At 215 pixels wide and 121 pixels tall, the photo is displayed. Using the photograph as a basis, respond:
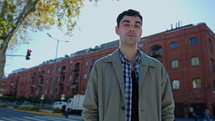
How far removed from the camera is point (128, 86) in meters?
1.90

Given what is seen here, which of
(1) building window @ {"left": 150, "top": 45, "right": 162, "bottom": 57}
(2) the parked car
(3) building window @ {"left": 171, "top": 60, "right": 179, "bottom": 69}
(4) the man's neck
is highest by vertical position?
(1) building window @ {"left": 150, "top": 45, "right": 162, "bottom": 57}

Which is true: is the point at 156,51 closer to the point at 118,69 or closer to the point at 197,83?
the point at 197,83

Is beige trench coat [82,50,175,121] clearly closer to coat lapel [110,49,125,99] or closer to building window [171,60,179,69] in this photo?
coat lapel [110,49,125,99]

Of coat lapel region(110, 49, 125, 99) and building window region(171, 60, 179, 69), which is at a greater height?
building window region(171, 60, 179, 69)

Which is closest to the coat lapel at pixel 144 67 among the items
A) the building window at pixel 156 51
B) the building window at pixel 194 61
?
the building window at pixel 194 61

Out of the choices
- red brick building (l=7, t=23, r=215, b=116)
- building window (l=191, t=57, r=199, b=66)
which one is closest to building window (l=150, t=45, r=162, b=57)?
red brick building (l=7, t=23, r=215, b=116)

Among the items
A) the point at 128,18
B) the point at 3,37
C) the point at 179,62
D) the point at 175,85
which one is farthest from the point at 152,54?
the point at 128,18

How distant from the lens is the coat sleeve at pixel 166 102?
1.92 m

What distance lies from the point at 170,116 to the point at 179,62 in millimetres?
26672

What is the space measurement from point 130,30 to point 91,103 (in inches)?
39.1

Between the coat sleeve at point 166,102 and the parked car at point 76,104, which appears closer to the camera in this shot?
the coat sleeve at point 166,102

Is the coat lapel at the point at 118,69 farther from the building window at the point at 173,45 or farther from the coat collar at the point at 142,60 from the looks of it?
the building window at the point at 173,45

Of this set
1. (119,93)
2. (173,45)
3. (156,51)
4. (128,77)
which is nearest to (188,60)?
(173,45)

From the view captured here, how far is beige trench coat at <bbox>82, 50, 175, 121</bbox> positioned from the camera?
1773 millimetres
